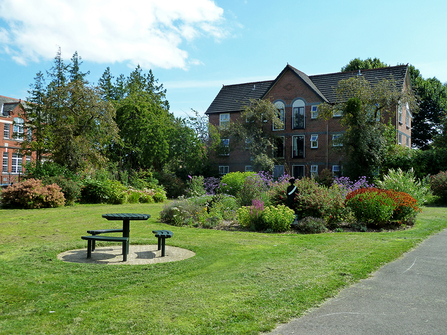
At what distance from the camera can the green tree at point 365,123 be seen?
28844mm

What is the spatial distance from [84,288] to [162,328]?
6.10 feet

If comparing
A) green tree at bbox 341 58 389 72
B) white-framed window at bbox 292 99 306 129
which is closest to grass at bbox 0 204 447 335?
white-framed window at bbox 292 99 306 129

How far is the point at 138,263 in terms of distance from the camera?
6.85m

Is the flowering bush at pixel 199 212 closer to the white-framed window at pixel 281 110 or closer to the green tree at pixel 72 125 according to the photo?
the green tree at pixel 72 125

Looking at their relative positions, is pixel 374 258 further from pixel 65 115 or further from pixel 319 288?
pixel 65 115

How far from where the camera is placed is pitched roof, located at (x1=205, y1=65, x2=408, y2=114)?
1366 inches

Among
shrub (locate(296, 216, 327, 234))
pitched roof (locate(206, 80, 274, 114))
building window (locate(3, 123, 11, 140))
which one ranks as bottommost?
shrub (locate(296, 216, 327, 234))

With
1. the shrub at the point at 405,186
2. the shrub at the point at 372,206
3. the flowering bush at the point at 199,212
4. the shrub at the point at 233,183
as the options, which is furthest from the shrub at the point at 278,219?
the shrub at the point at 233,183

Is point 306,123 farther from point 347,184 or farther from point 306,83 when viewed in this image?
point 347,184

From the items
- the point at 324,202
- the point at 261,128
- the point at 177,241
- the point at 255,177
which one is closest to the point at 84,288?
the point at 177,241

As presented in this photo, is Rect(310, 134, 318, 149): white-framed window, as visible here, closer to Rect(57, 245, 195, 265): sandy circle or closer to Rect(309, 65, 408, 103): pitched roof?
Rect(309, 65, 408, 103): pitched roof

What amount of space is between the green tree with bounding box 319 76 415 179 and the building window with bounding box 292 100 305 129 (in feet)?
18.7

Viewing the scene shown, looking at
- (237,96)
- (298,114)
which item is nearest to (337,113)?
(298,114)

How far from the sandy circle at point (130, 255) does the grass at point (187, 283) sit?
29 cm
